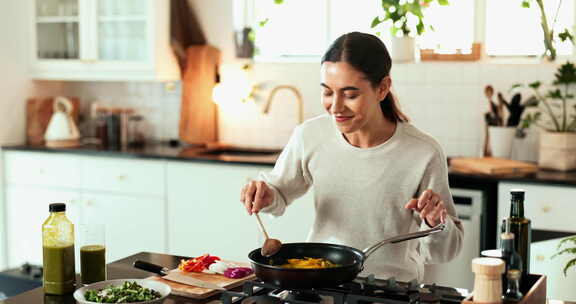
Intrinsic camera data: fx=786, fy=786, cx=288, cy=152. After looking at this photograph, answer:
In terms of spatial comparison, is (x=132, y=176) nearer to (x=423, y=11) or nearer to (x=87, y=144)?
(x=87, y=144)

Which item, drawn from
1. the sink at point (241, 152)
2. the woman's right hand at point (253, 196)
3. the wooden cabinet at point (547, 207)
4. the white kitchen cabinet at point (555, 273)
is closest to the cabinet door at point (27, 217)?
the sink at point (241, 152)

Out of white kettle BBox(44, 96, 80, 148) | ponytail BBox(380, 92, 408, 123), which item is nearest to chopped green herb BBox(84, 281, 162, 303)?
ponytail BBox(380, 92, 408, 123)

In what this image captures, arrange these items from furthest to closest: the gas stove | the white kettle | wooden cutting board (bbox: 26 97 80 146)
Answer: wooden cutting board (bbox: 26 97 80 146) → the white kettle → the gas stove

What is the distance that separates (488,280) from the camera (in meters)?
1.66

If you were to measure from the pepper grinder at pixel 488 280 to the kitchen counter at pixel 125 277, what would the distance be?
16.1 inches

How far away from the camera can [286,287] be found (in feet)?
6.19

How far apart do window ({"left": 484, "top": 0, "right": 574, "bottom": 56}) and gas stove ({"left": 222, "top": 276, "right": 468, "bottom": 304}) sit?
269cm

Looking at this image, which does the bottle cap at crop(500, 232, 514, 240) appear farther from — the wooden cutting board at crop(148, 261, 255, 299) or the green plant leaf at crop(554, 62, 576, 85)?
the green plant leaf at crop(554, 62, 576, 85)

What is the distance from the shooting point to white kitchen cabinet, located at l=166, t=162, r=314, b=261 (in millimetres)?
4320

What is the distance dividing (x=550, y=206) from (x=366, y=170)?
1.50 metres

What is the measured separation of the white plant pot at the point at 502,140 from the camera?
4.18 meters

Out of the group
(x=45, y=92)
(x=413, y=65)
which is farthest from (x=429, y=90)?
(x=45, y=92)

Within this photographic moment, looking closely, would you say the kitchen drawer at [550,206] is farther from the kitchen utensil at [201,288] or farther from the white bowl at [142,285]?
the white bowl at [142,285]

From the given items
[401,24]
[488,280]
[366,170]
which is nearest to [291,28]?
[401,24]
